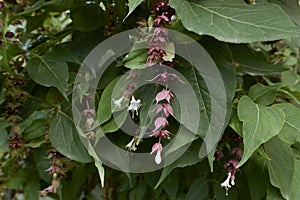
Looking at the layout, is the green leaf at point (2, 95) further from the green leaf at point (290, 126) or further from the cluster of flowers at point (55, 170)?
the green leaf at point (290, 126)

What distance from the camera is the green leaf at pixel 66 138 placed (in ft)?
1.66

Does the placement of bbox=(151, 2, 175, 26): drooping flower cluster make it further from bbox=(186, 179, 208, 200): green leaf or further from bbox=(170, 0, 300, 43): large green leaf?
Answer: bbox=(186, 179, 208, 200): green leaf

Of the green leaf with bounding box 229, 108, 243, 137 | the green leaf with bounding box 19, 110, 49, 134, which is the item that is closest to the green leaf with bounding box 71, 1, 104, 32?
the green leaf with bounding box 19, 110, 49, 134

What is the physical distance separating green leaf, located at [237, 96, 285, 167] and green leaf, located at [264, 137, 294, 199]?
52 millimetres

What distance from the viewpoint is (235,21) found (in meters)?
0.41

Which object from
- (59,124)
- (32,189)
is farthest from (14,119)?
(32,189)

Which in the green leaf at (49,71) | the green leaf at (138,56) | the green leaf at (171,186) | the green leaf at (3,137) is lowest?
the green leaf at (171,186)

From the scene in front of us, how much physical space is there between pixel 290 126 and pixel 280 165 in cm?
5

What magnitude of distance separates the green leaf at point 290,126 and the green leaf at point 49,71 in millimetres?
234

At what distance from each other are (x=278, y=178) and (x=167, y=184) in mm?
183

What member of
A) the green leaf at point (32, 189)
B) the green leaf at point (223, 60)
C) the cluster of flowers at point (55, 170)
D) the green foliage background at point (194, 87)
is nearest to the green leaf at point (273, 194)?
the green foliage background at point (194, 87)

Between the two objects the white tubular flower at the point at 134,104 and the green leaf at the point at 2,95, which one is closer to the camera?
the white tubular flower at the point at 134,104

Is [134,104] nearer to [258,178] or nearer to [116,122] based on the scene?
[116,122]

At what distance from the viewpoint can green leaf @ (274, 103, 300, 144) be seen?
0.45 m
